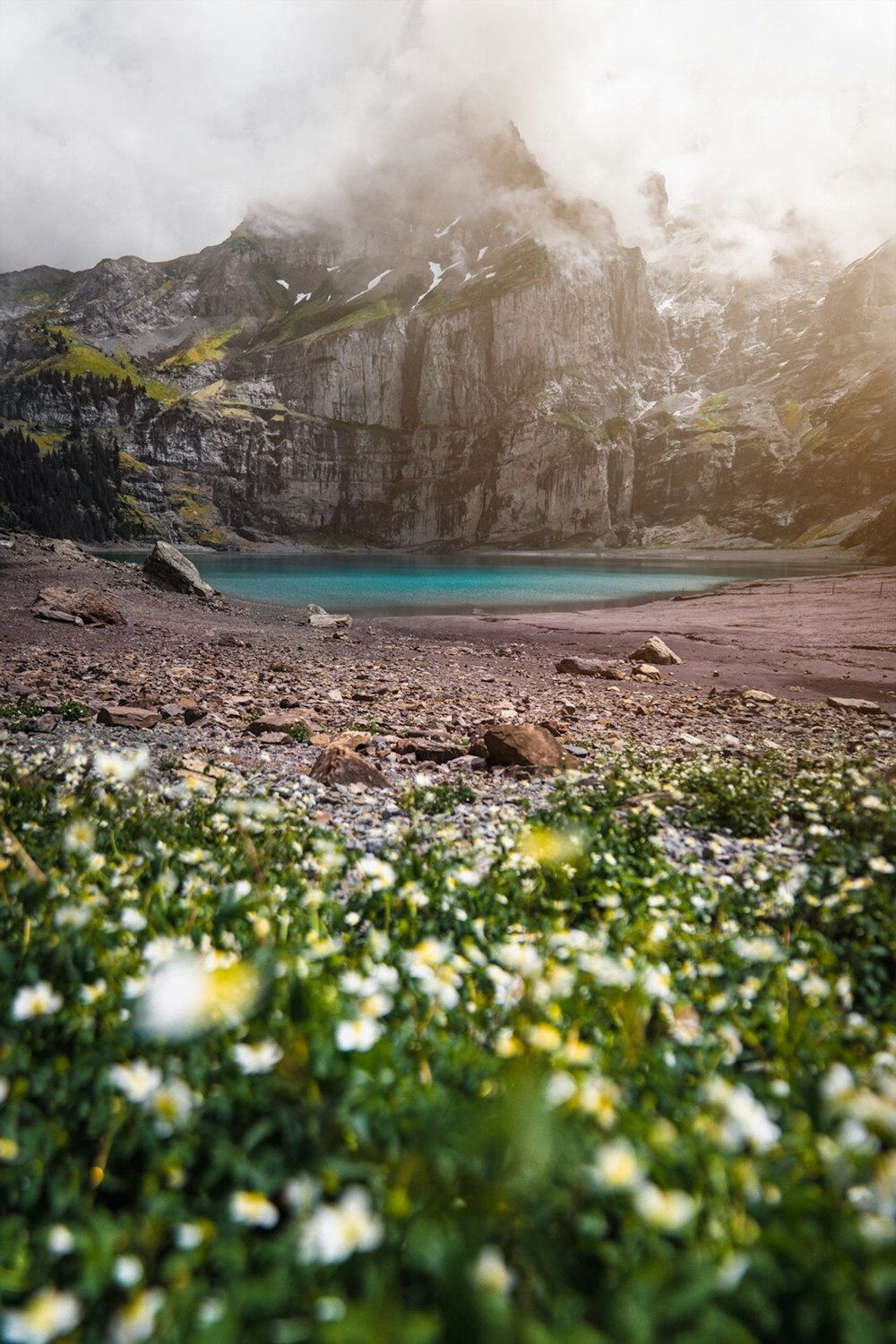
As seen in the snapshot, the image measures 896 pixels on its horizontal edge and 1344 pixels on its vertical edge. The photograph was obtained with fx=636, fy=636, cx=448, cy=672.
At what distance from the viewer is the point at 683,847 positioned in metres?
6.45

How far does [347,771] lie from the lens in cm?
839

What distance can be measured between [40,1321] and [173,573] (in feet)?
139

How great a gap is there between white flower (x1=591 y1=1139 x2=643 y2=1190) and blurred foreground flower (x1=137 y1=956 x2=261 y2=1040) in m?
1.44

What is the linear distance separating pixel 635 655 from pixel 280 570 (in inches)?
2878

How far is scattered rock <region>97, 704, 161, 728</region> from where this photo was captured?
10820 millimetres

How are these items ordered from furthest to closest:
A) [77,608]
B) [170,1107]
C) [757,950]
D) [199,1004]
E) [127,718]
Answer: [77,608]
[127,718]
[757,950]
[199,1004]
[170,1107]

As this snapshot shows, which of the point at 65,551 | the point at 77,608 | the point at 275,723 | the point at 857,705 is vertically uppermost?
the point at 65,551

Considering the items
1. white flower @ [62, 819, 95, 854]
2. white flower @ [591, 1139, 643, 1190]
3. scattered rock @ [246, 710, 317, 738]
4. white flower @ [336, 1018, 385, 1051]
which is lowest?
scattered rock @ [246, 710, 317, 738]

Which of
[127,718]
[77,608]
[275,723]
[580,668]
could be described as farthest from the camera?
[77,608]

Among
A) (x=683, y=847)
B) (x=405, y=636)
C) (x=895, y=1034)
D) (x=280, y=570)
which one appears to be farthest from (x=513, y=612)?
(x=280, y=570)

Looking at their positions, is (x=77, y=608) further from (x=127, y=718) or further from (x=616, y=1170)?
(x=616, y=1170)

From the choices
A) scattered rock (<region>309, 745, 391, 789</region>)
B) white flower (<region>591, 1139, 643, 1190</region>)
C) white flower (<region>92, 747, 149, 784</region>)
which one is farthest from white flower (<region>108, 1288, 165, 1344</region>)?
scattered rock (<region>309, 745, 391, 789</region>)

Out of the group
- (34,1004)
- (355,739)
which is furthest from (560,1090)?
(355,739)

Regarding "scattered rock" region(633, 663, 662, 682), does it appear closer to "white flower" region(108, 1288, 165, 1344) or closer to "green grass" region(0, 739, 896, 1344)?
"green grass" region(0, 739, 896, 1344)
